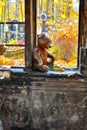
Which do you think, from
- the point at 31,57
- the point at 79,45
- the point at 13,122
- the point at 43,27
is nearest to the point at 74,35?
the point at 79,45

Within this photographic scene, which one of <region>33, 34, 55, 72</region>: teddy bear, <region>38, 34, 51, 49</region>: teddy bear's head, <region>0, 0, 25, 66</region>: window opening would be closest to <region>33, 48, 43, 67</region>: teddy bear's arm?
<region>33, 34, 55, 72</region>: teddy bear

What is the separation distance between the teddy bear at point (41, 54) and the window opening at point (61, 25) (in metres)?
0.16

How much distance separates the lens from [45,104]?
9.13ft

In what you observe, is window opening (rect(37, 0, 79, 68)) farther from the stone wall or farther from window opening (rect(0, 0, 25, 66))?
the stone wall

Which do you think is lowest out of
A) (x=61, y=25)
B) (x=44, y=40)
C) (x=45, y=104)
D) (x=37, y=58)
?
(x=45, y=104)

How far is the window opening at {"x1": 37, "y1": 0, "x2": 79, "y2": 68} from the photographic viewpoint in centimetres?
282

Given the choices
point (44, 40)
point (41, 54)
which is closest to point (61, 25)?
point (44, 40)

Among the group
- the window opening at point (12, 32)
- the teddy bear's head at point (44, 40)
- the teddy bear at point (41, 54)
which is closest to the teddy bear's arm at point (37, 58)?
the teddy bear at point (41, 54)

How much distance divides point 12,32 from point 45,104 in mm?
937

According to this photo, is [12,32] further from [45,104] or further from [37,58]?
[45,104]

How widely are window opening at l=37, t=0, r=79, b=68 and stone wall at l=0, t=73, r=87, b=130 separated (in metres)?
0.33

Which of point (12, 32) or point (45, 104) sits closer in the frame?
point (45, 104)

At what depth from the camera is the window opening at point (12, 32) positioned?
113 inches

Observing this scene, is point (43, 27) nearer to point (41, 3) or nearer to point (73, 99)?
point (41, 3)
